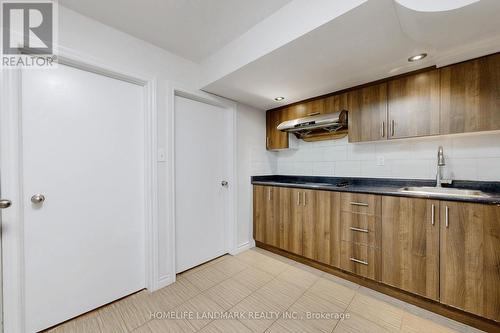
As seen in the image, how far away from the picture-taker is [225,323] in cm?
149

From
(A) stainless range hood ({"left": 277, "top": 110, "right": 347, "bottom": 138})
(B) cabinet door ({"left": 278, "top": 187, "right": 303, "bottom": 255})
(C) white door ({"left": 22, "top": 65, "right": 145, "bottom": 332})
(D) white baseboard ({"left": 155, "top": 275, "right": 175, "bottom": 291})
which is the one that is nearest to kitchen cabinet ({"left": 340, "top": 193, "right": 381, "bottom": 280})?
(B) cabinet door ({"left": 278, "top": 187, "right": 303, "bottom": 255})

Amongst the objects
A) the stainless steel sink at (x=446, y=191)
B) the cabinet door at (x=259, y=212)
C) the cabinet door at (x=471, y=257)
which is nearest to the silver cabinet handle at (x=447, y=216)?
the cabinet door at (x=471, y=257)

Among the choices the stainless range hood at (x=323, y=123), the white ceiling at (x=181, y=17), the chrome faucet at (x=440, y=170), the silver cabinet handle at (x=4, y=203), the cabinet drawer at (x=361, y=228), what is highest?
the white ceiling at (x=181, y=17)

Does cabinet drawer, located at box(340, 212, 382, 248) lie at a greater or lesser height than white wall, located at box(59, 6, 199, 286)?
lesser

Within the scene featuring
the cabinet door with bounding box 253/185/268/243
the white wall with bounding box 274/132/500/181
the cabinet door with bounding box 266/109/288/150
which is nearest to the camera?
the white wall with bounding box 274/132/500/181

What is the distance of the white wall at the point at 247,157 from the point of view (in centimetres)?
277

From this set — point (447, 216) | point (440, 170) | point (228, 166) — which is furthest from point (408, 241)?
point (228, 166)

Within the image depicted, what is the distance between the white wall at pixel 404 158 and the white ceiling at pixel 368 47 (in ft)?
2.39

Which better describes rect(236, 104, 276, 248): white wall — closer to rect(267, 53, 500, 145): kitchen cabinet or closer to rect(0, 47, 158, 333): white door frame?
rect(267, 53, 500, 145): kitchen cabinet

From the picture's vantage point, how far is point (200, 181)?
7.82 feet

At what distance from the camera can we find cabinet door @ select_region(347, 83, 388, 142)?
2.04 metres

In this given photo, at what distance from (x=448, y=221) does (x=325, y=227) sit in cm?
96

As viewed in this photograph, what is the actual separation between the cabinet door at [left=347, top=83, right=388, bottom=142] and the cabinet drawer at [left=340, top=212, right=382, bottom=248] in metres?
0.83

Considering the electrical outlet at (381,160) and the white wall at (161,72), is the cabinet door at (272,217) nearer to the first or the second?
the white wall at (161,72)
